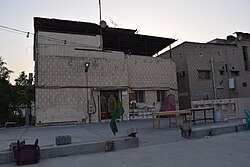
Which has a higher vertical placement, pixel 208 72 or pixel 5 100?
pixel 208 72

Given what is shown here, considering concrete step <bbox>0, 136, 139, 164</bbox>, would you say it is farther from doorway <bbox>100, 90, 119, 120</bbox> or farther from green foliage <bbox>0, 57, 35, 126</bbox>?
green foliage <bbox>0, 57, 35, 126</bbox>

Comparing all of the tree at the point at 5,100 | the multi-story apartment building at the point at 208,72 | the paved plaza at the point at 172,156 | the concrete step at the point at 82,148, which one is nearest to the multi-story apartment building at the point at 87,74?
the multi-story apartment building at the point at 208,72

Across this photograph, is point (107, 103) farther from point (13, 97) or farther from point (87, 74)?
point (13, 97)

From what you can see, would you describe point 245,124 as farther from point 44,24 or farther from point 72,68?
point 44,24

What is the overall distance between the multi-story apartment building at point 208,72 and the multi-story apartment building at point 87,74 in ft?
5.93

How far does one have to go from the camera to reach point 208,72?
66.3 feet

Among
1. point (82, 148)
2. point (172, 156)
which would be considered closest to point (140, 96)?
point (82, 148)

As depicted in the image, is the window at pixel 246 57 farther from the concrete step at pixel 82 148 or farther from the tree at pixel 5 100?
the tree at pixel 5 100

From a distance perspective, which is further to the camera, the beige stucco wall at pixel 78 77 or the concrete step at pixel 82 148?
the beige stucco wall at pixel 78 77

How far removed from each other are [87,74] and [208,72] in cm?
1159

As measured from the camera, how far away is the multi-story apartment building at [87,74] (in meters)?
13.8

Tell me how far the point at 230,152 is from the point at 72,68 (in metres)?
11.4

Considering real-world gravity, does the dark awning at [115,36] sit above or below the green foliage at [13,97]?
above

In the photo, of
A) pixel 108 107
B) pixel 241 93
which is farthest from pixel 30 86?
pixel 241 93
